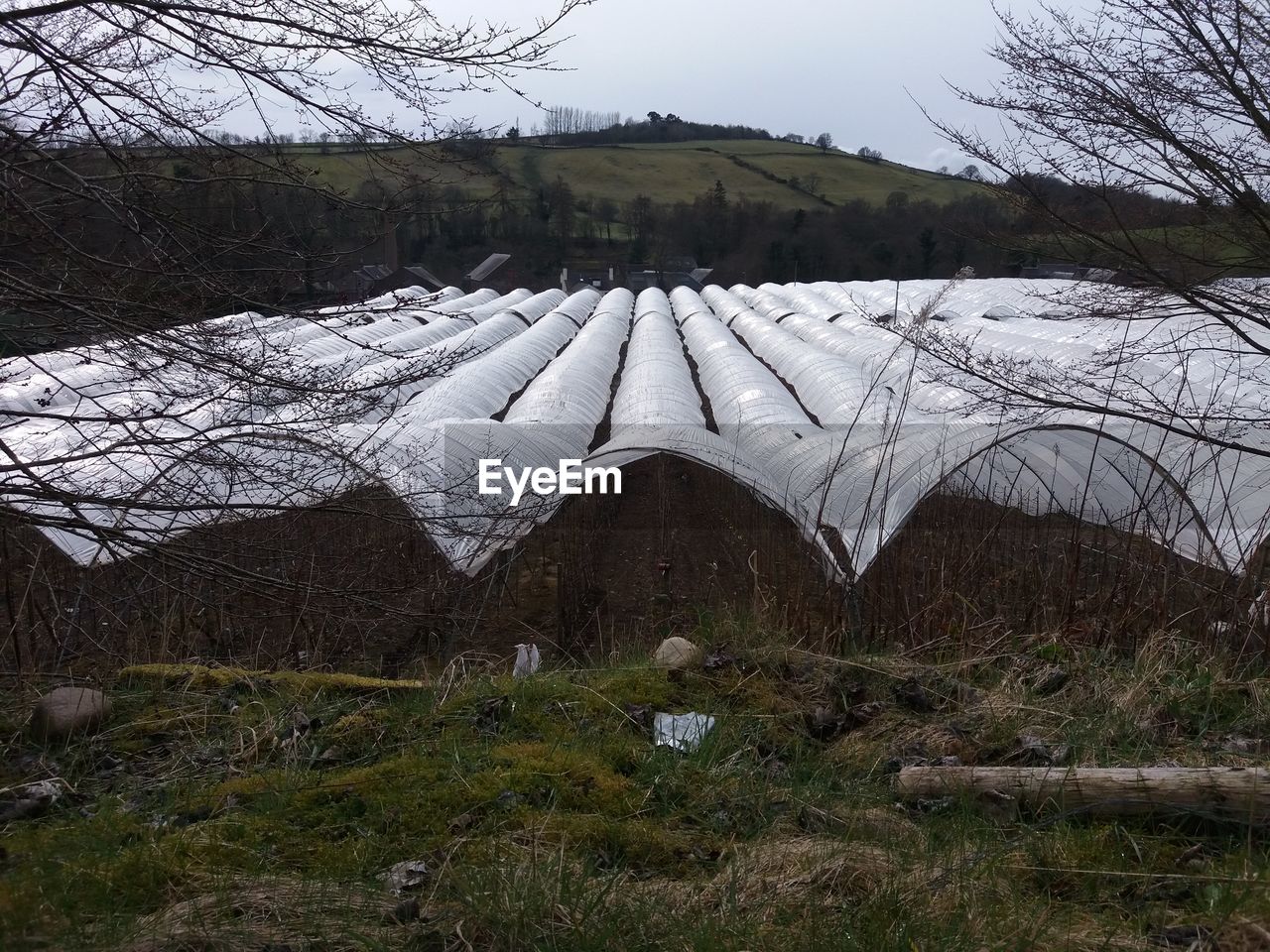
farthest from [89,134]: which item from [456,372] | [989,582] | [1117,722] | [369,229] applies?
[456,372]

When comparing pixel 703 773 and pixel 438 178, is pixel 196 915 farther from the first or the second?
pixel 438 178

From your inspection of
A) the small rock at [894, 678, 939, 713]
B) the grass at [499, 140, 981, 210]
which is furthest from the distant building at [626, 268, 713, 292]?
the small rock at [894, 678, 939, 713]

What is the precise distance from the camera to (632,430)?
779 centimetres

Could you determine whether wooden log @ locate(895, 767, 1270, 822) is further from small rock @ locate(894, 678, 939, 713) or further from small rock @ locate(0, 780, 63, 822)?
small rock @ locate(0, 780, 63, 822)

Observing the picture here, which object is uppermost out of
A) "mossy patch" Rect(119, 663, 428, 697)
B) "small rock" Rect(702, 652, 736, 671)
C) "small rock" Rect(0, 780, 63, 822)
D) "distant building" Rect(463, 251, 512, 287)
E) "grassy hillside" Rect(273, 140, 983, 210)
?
"grassy hillside" Rect(273, 140, 983, 210)

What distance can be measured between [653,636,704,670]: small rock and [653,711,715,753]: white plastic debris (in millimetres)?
412

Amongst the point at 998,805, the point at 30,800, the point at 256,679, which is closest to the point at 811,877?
the point at 998,805

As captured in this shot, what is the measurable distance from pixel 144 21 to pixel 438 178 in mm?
1065

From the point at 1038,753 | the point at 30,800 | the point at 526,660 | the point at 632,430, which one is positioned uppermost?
the point at 632,430

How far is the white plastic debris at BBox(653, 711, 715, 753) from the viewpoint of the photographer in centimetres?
304

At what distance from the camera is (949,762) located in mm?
3002

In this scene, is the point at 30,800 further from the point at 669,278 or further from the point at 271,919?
the point at 669,278

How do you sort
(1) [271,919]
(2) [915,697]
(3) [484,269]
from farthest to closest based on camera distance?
1. (3) [484,269]
2. (2) [915,697]
3. (1) [271,919]

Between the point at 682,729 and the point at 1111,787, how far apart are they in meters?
1.26
